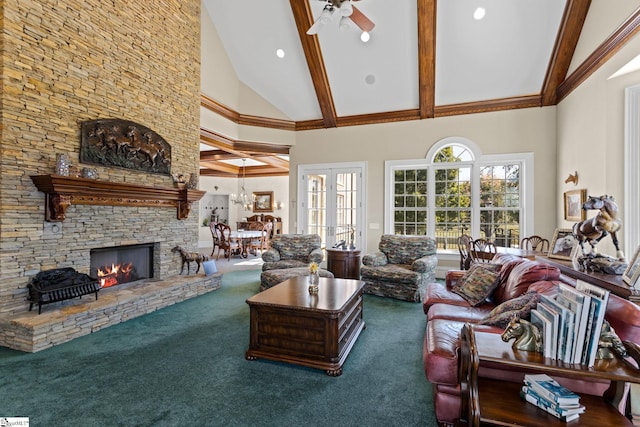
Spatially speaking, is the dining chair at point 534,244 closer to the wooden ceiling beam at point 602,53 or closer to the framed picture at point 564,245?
the framed picture at point 564,245

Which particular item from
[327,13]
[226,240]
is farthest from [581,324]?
[226,240]

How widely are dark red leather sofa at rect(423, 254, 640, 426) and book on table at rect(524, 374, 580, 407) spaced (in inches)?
5.4

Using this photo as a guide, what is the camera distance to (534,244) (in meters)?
5.44

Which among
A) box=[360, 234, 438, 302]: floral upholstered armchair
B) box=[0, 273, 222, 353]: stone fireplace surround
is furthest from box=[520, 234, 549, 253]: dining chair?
box=[0, 273, 222, 353]: stone fireplace surround

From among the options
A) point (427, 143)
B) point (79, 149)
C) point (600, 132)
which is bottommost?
point (79, 149)

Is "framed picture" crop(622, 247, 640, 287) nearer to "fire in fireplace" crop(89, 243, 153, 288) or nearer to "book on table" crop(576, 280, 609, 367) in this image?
"book on table" crop(576, 280, 609, 367)

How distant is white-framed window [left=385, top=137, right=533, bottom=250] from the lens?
5809mm

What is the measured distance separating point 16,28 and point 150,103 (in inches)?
63.2

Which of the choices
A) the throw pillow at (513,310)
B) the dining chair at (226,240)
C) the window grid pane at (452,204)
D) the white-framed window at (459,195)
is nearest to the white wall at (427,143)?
the white-framed window at (459,195)

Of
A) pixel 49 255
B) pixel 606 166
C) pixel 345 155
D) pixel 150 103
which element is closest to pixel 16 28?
pixel 150 103

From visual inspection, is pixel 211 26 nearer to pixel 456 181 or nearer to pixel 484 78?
pixel 484 78

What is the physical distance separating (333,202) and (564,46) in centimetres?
481

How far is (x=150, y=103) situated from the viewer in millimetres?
4629

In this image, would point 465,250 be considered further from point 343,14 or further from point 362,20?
point 343,14
